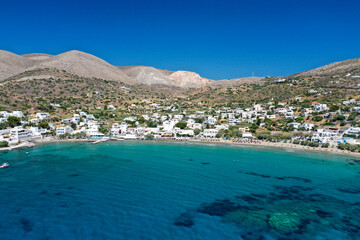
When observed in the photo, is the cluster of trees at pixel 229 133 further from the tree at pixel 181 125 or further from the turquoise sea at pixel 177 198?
the turquoise sea at pixel 177 198

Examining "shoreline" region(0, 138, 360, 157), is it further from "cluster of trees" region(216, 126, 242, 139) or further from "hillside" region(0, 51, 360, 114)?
"hillside" region(0, 51, 360, 114)

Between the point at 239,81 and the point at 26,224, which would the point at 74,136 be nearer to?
the point at 26,224

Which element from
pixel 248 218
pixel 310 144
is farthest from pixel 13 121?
pixel 310 144

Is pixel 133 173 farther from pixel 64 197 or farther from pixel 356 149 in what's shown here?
pixel 356 149

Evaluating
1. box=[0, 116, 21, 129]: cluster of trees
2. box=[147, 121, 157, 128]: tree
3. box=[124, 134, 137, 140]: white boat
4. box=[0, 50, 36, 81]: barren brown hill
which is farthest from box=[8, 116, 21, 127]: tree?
box=[0, 50, 36, 81]: barren brown hill

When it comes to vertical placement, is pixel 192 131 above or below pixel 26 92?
below

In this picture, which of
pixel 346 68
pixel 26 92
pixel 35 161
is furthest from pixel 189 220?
pixel 346 68

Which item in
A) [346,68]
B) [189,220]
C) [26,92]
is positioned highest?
[346,68]
